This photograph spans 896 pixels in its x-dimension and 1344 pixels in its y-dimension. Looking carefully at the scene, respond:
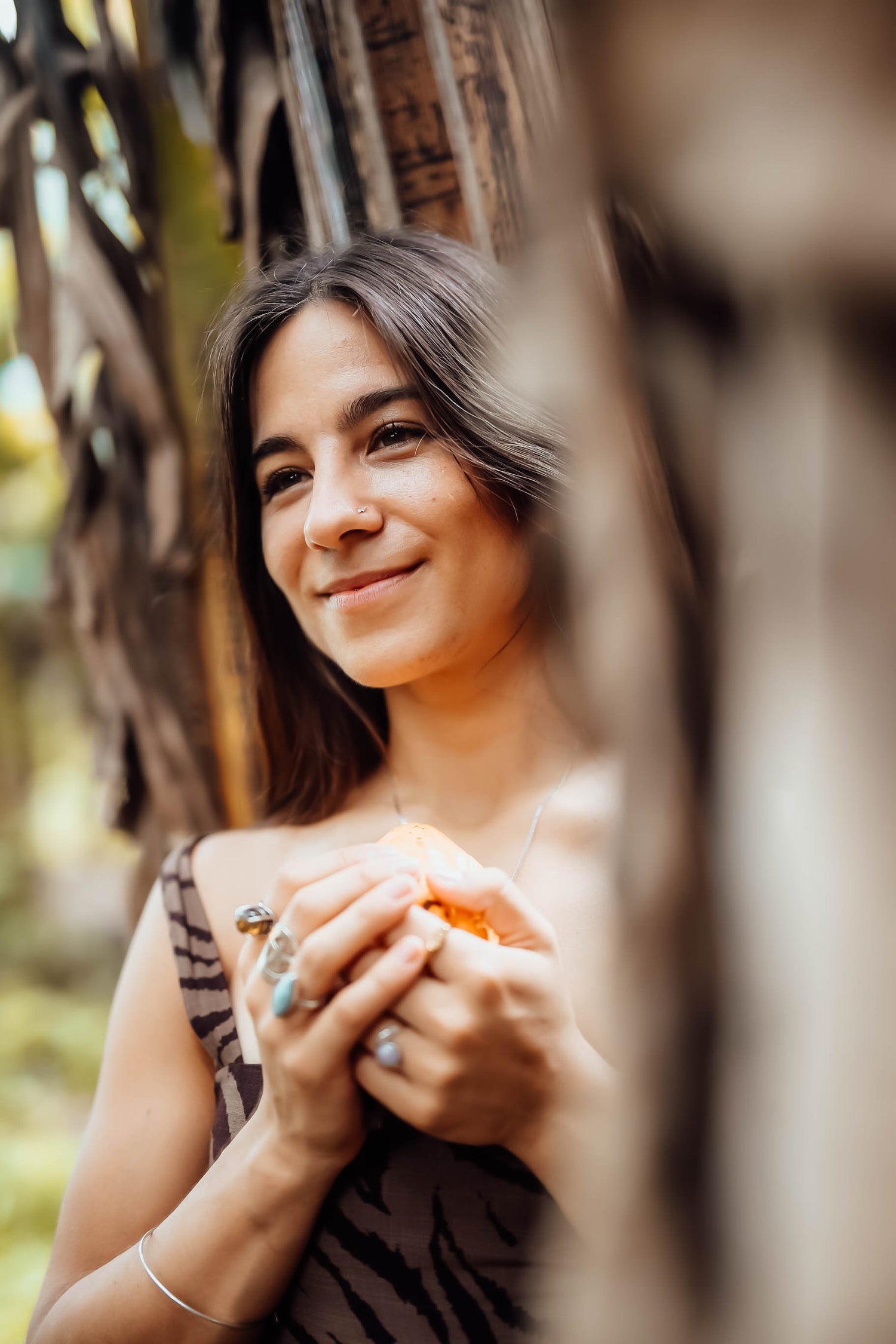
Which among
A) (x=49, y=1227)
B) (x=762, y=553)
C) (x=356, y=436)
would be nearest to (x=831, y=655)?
(x=762, y=553)

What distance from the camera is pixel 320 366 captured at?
75cm

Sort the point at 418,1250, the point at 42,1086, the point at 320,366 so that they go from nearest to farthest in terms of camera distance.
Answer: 1. the point at 418,1250
2. the point at 320,366
3. the point at 42,1086

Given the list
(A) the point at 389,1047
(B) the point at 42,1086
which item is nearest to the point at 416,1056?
(A) the point at 389,1047

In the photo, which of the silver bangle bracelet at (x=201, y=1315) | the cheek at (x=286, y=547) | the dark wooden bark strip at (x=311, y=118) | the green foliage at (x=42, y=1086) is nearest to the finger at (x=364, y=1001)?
the silver bangle bracelet at (x=201, y=1315)

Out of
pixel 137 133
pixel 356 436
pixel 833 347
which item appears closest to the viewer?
pixel 833 347

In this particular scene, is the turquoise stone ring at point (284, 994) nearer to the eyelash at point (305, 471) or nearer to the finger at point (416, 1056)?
the finger at point (416, 1056)

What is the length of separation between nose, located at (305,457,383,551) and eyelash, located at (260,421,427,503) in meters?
0.03

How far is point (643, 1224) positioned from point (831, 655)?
7cm

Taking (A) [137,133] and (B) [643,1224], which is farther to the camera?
(A) [137,133]

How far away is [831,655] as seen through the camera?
10cm

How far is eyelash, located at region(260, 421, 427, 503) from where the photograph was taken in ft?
2.40

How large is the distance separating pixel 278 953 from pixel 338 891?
6 centimetres

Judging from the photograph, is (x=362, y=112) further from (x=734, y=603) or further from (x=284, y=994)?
(x=734, y=603)

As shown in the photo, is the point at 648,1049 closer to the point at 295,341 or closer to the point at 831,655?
the point at 831,655
